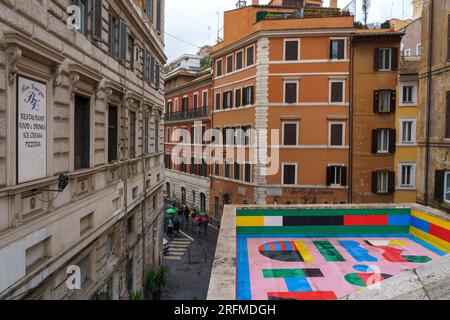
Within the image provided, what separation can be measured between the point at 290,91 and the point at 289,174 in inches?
235

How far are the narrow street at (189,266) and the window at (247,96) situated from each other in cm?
1069

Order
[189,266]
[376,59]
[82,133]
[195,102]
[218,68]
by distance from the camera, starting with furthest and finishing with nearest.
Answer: [195,102]
[218,68]
[376,59]
[189,266]
[82,133]

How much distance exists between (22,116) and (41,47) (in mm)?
1246

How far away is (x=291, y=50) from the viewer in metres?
29.4

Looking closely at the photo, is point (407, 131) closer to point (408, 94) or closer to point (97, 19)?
point (408, 94)

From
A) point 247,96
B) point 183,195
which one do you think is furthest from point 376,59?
point 183,195

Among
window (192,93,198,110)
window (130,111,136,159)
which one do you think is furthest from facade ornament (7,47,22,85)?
window (192,93,198,110)

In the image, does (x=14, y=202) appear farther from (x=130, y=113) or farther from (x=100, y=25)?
(x=130, y=113)

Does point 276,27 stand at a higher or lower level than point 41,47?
higher

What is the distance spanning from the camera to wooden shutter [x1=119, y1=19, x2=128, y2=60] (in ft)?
44.0

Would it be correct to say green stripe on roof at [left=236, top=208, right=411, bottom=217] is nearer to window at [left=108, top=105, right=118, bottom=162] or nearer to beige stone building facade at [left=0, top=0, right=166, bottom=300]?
beige stone building facade at [left=0, top=0, right=166, bottom=300]

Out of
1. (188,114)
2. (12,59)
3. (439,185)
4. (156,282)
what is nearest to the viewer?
(12,59)
